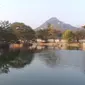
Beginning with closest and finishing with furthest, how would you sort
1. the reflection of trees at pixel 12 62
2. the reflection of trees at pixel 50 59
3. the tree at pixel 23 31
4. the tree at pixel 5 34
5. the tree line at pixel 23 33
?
1. the reflection of trees at pixel 12 62
2. the reflection of trees at pixel 50 59
3. the tree at pixel 5 34
4. the tree line at pixel 23 33
5. the tree at pixel 23 31

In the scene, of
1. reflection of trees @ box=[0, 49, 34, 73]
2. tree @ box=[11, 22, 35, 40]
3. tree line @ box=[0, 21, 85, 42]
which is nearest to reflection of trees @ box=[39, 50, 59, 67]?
reflection of trees @ box=[0, 49, 34, 73]

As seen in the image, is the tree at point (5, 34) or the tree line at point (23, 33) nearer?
the tree at point (5, 34)

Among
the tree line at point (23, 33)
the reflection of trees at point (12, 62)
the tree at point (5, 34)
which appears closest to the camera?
the reflection of trees at point (12, 62)

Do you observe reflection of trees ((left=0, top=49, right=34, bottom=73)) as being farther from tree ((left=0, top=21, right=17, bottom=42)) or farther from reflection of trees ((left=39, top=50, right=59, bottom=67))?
tree ((left=0, top=21, right=17, bottom=42))

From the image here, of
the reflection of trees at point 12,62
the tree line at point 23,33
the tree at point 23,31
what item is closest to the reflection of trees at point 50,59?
the reflection of trees at point 12,62

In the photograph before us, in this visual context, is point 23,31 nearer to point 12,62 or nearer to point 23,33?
point 23,33

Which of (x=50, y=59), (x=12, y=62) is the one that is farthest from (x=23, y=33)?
(x=12, y=62)

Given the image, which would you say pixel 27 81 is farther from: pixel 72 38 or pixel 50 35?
pixel 50 35

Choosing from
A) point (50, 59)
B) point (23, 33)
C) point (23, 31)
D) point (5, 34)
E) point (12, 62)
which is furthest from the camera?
point (23, 31)

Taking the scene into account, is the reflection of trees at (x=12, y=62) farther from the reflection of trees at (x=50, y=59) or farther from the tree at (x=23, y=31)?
the tree at (x=23, y=31)

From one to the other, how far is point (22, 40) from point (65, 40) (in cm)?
1238

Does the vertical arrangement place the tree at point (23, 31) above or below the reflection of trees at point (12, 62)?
above

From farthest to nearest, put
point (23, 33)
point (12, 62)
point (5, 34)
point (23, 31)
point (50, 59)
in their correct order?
point (23, 31), point (23, 33), point (5, 34), point (50, 59), point (12, 62)

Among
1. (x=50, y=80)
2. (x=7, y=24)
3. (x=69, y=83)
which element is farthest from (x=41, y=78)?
(x=7, y=24)
